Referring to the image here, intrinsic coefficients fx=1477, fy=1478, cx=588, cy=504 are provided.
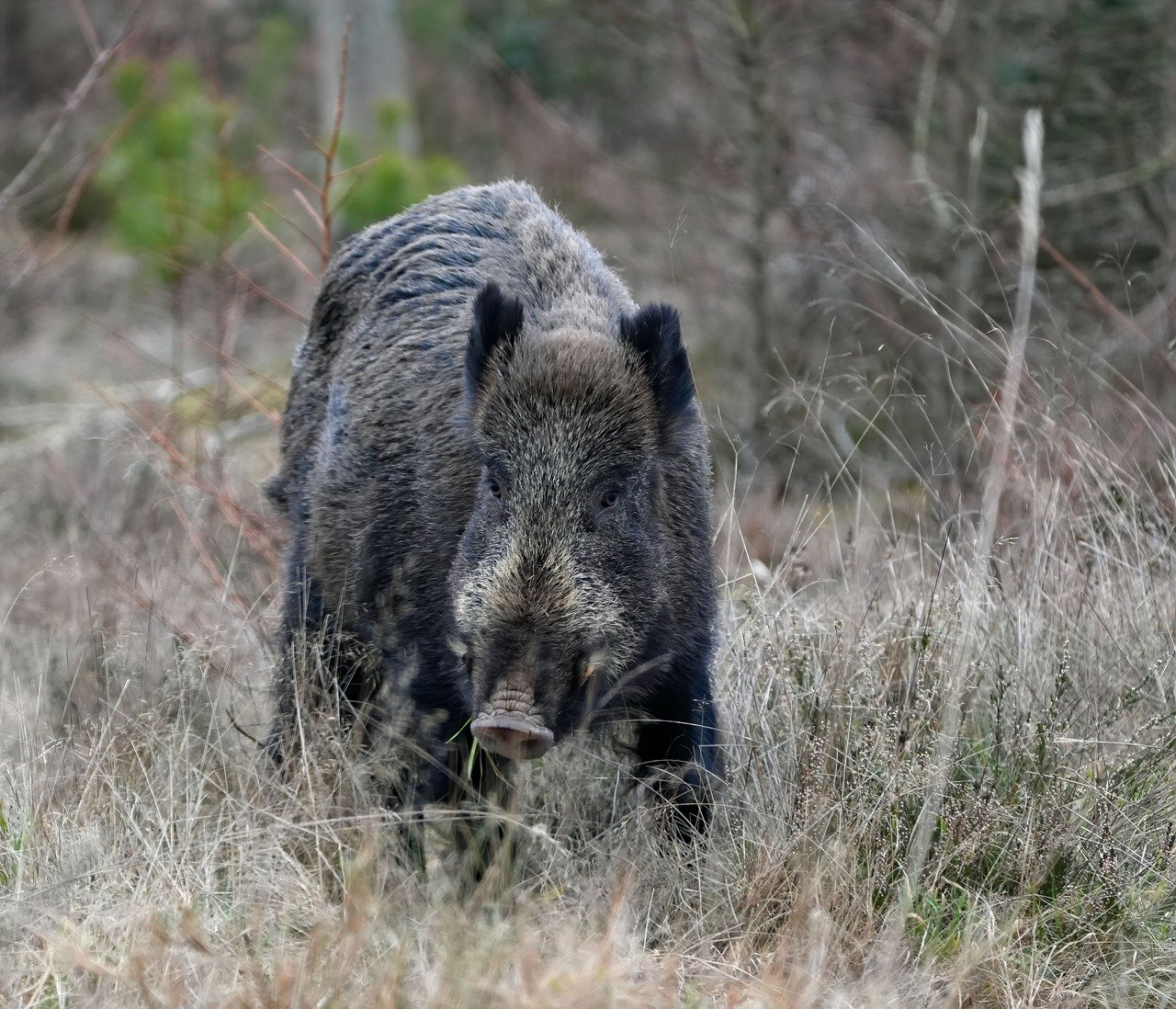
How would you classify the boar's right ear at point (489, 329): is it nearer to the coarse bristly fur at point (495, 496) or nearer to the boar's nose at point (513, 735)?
the coarse bristly fur at point (495, 496)

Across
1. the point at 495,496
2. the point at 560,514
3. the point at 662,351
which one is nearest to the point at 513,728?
the point at 560,514

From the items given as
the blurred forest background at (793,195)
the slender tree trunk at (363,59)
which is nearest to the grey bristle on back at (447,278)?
the blurred forest background at (793,195)

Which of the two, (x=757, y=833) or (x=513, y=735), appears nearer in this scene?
(x=513, y=735)

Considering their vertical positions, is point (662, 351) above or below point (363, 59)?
below

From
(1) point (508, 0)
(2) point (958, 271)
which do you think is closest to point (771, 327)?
(2) point (958, 271)

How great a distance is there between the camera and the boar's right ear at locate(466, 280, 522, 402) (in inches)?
145

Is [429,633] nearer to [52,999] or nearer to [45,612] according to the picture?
[52,999]

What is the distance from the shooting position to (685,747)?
3977 millimetres

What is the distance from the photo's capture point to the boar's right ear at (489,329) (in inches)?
Answer: 145

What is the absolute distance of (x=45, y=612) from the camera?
219 inches

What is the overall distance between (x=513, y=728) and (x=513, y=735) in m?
0.03

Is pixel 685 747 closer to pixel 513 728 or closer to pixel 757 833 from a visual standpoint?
pixel 757 833

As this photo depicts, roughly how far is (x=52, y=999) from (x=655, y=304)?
2063 millimetres

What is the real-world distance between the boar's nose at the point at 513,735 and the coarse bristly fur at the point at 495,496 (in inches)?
1.3
